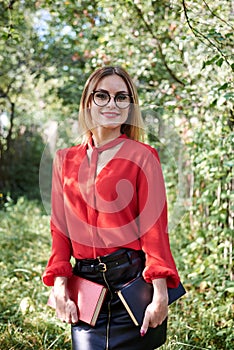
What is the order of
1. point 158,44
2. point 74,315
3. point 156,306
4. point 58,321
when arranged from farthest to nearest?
point 158,44 → point 58,321 → point 74,315 → point 156,306

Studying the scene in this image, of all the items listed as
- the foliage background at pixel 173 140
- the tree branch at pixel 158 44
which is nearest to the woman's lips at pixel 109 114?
the foliage background at pixel 173 140

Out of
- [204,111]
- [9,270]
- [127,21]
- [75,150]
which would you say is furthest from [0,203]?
[75,150]

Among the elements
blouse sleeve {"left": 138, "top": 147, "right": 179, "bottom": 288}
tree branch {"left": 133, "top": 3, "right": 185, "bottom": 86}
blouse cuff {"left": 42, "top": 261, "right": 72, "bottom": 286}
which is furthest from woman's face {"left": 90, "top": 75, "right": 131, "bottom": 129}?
tree branch {"left": 133, "top": 3, "right": 185, "bottom": 86}

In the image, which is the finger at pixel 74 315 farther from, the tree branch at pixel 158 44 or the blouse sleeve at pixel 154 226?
the tree branch at pixel 158 44

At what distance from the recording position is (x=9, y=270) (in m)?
4.21

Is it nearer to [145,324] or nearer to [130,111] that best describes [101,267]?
[145,324]

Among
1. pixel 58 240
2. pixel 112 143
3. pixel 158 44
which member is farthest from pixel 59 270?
pixel 158 44

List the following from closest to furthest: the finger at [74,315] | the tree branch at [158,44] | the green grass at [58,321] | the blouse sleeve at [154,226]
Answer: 1. the blouse sleeve at [154,226]
2. the finger at [74,315]
3. the green grass at [58,321]
4. the tree branch at [158,44]

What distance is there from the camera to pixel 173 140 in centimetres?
489

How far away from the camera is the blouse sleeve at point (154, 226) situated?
158 cm

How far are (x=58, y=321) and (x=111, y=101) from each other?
1.87m

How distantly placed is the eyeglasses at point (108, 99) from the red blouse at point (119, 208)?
12 cm

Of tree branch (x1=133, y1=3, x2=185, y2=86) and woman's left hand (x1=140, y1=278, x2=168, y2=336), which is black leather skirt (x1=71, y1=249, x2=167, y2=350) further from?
tree branch (x1=133, y1=3, x2=185, y2=86)

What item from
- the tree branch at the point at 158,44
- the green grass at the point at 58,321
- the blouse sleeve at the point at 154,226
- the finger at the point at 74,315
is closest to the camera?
the blouse sleeve at the point at 154,226
